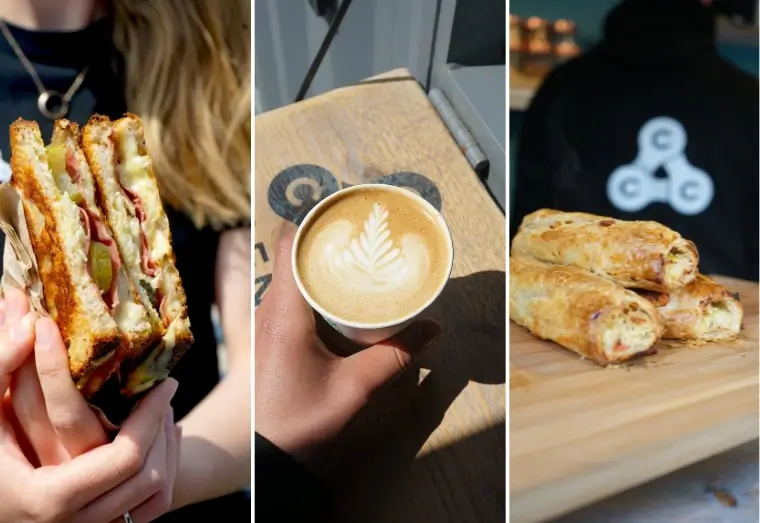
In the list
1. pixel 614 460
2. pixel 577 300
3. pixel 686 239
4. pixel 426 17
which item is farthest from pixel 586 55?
pixel 614 460

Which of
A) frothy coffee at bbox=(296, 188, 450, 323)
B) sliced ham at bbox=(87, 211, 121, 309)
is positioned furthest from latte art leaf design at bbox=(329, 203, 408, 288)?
sliced ham at bbox=(87, 211, 121, 309)

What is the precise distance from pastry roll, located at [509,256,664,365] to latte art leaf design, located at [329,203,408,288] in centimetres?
36

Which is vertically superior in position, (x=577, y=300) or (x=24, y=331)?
(x=24, y=331)

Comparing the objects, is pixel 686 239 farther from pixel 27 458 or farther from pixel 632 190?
pixel 27 458

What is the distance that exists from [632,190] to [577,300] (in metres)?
0.41

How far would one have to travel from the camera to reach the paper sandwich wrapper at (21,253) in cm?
131

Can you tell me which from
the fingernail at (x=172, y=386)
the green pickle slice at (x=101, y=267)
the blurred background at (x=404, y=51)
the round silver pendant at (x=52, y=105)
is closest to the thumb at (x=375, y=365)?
the fingernail at (x=172, y=386)

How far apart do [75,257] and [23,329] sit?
191 mm

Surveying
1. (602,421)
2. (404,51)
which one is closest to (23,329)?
(404,51)

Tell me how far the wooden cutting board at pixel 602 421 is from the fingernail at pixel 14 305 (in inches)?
47.5

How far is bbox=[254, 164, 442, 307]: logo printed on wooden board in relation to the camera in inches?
64.9

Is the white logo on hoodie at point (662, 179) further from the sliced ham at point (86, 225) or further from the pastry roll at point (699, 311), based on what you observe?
the sliced ham at point (86, 225)

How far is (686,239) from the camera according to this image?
177cm

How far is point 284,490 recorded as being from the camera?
1616 mm
